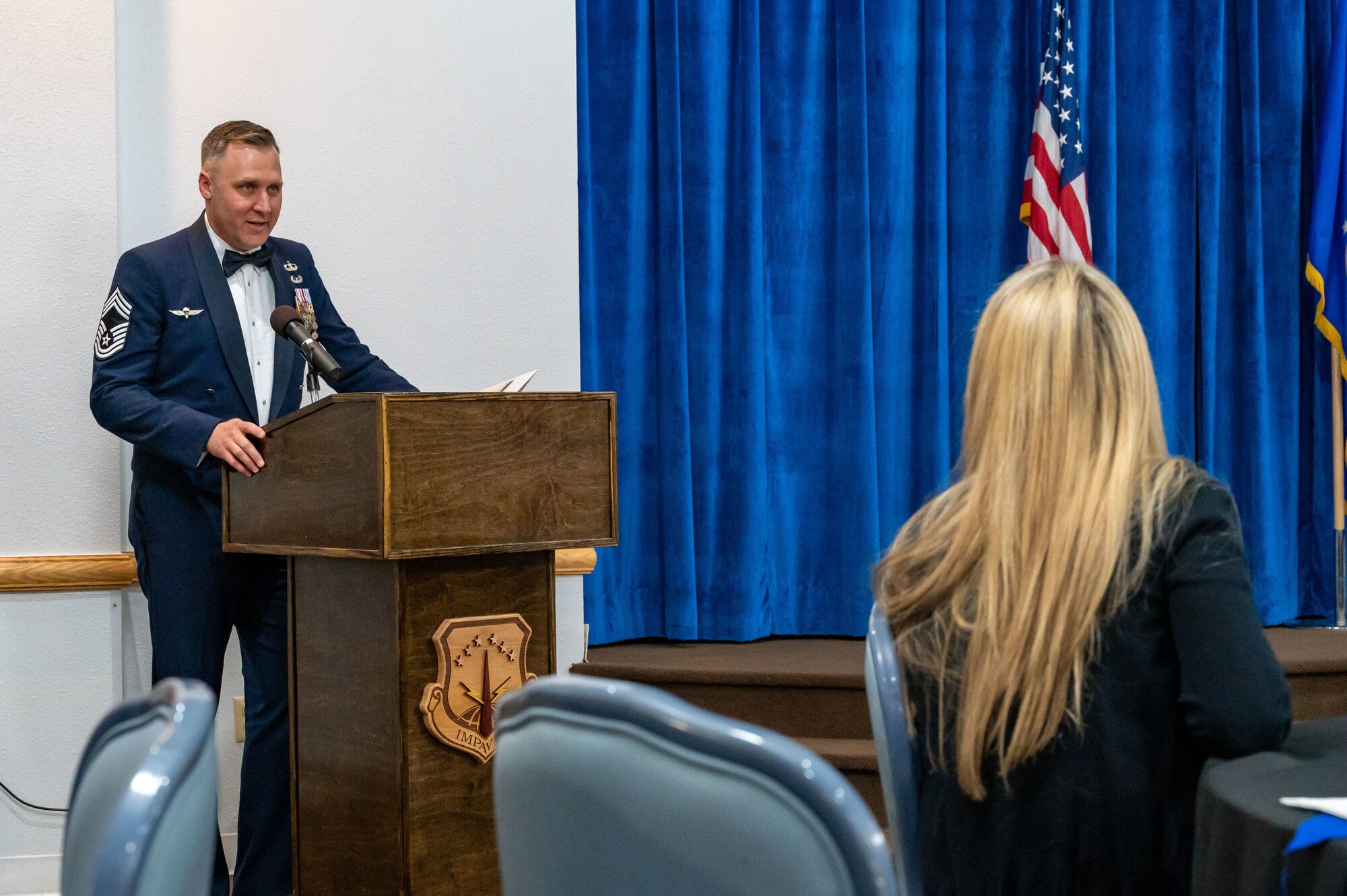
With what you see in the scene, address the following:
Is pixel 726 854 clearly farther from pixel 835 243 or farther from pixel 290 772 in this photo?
pixel 835 243

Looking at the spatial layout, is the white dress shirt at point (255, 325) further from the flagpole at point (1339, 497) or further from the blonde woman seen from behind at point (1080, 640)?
the flagpole at point (1339, 497)

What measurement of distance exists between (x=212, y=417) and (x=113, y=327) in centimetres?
37

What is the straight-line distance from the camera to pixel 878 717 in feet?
5.40

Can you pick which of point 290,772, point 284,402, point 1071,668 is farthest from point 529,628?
point 1071,668

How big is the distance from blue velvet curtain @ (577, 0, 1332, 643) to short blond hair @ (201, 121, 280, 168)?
165 cm

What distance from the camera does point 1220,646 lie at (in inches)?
53.8

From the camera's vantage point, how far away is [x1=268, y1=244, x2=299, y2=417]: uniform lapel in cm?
321

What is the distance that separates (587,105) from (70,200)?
6.12 ft

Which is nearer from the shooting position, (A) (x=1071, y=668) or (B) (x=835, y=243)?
(A) (x=1071, y=668)

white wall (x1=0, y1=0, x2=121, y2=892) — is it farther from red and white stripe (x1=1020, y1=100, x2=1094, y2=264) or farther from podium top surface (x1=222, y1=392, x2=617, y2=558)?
red and white stripe (x1=1020, y1=100, x2=1094, y2=264)

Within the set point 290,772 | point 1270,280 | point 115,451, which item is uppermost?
point 1270,280

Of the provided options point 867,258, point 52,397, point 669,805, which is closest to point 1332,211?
point 867,258

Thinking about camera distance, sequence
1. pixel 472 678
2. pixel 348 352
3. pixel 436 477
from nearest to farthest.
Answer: pixel 436 477, pixel 472 678, pixel 348 352

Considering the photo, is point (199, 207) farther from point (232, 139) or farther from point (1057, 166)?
point (1057, 166)
